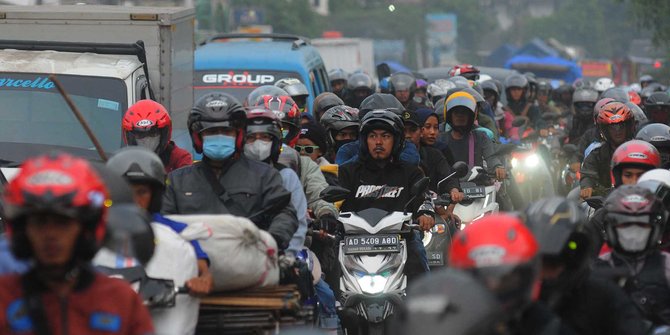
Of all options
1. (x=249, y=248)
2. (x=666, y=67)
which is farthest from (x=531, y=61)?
(x=249, y=248)

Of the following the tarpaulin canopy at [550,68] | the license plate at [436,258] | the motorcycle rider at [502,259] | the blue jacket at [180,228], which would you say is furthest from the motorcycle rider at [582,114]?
the tarpaulin canopy at [550,68]

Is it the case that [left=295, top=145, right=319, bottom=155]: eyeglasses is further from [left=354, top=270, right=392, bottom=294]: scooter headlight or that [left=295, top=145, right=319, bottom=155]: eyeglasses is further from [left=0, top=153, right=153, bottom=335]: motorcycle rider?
[left=0, top=153, right=153, bottom=335]: motorcycle rider

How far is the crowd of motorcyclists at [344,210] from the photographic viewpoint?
16.3 feet

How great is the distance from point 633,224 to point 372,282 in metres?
2.82

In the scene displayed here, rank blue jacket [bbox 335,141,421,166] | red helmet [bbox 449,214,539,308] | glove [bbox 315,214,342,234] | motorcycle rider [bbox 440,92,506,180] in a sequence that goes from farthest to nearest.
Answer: motorcycle rider [bbox 440,92,506,180], blue jacket [bbox 335,141,421,166], glove [bbox 315,214,342,234], red helmet [bbox 449,214,539,308]

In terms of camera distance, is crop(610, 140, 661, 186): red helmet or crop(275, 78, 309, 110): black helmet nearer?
crop(610, 140, 661, 186): red helmet

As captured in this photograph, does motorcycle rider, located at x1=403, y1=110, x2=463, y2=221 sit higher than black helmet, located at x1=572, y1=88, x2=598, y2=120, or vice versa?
motorcycle rider, located at x1=403, y1=110, x2=463, y2=221

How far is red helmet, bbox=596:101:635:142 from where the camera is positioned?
1367 cm

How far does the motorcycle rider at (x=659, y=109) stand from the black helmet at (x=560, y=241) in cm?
1086

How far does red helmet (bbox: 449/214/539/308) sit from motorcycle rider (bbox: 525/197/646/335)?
1351 millimetres

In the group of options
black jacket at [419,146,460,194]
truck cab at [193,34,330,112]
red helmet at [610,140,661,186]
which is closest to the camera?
red helmet at [610,140,661,186]

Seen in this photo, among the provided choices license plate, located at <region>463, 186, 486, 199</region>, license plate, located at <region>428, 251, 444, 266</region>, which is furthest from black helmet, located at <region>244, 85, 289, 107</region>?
license plate, located at <region>463, 186, 486, 199</region>

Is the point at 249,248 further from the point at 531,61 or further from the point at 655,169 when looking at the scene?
the point at 531,61

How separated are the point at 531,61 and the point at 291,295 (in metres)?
49.5
